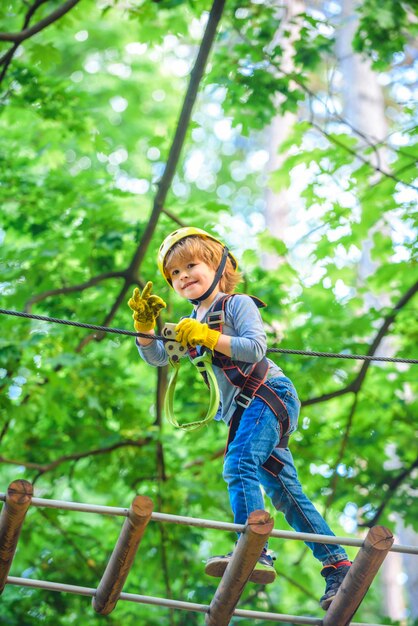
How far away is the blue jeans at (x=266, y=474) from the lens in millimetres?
3160

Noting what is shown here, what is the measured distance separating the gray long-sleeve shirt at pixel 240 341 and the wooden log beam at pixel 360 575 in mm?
710

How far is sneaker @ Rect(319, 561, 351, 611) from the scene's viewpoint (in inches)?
128

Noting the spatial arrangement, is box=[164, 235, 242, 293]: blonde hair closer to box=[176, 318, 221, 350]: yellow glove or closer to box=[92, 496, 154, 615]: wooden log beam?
box=[176, 318, 221, 350]: yellow glove

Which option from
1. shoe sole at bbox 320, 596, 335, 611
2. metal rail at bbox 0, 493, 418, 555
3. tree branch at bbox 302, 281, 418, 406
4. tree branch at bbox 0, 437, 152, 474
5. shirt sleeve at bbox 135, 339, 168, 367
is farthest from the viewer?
tree branch at bbox 0, 437, 152, 474

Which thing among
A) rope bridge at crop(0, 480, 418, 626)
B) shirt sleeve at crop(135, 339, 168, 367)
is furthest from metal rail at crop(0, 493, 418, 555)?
shirt sleeve at crop(135, 339, 168, 367)

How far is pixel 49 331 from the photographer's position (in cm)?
536

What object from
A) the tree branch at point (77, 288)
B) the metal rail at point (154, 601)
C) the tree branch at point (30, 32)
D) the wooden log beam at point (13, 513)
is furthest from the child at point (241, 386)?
the tree branch at point (77, 288)

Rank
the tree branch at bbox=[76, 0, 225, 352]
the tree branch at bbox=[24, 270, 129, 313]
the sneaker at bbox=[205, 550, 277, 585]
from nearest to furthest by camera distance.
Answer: the sneaker at bbox=[205, 550, 277, 585] → the tree branch at bbox=[76, 0, 225, 352] → the tree branch at bbox=[24, 270, 129, 313]

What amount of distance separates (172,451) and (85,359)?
108 cm

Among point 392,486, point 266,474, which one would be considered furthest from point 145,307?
point 392,486

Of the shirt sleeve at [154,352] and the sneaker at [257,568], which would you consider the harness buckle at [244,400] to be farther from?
the sneaker at [257,568]

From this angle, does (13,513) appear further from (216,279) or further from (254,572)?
(216,279)

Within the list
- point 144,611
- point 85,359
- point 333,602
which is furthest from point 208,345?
point 144,611

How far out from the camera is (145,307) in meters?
3.38
